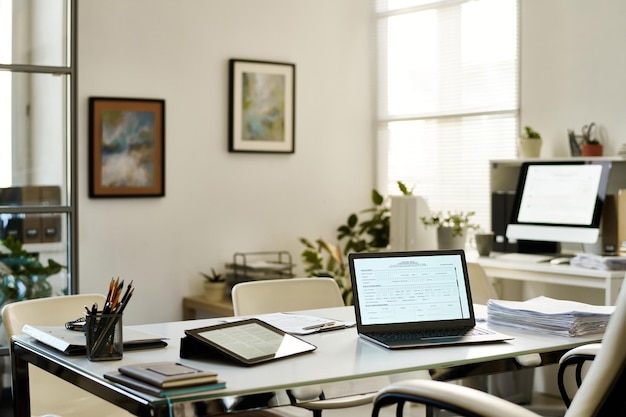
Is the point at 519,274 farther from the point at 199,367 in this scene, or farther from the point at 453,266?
the point at 199,367

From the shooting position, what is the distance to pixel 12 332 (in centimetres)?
265

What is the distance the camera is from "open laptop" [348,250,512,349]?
235 cm

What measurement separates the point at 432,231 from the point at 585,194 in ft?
3.08

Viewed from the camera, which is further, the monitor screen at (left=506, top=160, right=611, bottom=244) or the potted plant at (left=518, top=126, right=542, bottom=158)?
the potted plant at (left=518, top=126, right=542, bottom=158)

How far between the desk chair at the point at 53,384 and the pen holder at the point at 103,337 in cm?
74

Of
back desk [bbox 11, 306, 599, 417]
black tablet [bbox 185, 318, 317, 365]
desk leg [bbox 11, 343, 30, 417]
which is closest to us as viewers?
back desk [bbox 11, 306, 599, 417]

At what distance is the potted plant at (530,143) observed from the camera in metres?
4.79

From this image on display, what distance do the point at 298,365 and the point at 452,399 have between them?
1.39 feet

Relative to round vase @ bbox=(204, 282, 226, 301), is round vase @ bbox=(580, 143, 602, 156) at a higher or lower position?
higher

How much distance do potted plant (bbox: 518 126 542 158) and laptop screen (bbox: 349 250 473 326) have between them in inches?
96.7

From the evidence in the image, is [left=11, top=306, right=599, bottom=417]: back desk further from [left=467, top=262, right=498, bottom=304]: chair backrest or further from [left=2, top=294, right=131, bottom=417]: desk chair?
[left=467, top=262, right=498, bottom=304]: chair backrest

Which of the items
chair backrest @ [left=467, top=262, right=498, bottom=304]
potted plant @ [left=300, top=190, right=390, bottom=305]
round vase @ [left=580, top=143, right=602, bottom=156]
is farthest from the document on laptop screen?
potted plant @ [left=300, top=190, right=390, bottom=305]

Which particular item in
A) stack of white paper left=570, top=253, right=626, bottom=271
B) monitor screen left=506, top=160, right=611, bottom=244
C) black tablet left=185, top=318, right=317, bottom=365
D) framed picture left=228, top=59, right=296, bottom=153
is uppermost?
framed picture left=228, top=59, right=296, bottom=153

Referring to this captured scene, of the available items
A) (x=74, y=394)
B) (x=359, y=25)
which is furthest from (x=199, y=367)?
(x=359, y=25)
